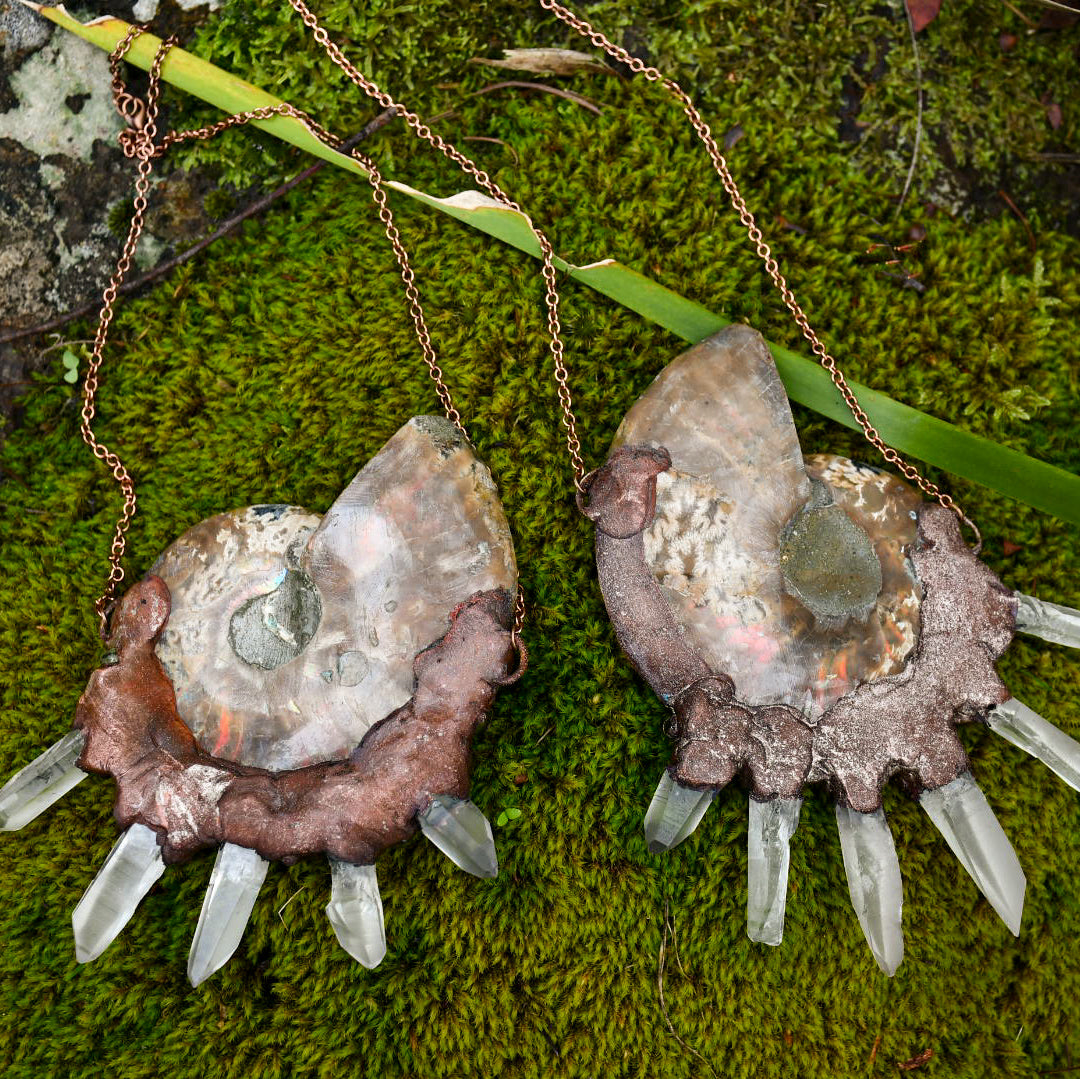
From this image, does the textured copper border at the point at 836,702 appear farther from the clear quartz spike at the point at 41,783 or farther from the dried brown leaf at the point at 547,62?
the clear quartz spike at the point at 41,783

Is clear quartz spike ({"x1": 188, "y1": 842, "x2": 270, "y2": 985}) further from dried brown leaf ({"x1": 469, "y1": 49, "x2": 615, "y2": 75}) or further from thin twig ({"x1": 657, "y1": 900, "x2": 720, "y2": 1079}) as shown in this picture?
dried brown leaf ({"x1": 469, "y1": 49, "x2": 615, "y2": 75})

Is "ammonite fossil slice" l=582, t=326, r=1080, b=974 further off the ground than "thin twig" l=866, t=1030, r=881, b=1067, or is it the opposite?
"ammonite fossil slice" l=582, t=326, r=1080, b=974

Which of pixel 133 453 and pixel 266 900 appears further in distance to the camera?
pixel 133 453

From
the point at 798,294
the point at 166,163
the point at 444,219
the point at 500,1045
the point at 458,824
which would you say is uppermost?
the point at 166,163

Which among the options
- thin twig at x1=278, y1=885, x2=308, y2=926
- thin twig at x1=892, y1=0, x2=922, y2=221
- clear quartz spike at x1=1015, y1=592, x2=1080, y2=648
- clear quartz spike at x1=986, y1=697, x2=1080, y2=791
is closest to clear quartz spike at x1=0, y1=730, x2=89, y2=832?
thin twig at x1=278, y1=885, x2=308, y2=926

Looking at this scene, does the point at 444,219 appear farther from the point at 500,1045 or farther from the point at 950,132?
the point at 500,1045

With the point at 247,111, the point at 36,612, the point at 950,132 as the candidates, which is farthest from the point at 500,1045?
the point at 950,132
